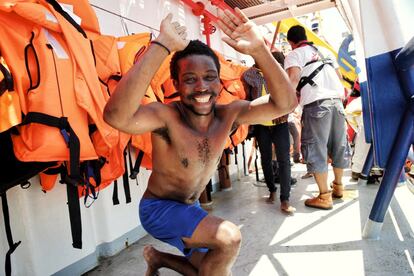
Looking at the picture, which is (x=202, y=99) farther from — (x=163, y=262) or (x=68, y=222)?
(x=68, y=222)

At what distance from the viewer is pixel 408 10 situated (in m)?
1.89

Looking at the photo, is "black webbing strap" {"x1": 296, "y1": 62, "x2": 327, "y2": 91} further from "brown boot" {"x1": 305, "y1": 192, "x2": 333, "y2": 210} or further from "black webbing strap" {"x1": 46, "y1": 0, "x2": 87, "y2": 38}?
"black webbing strap" {"x1": 46, "y1": 0, "x2": 87, "y2": 38}

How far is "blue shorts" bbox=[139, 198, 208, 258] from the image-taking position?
5.16 feet

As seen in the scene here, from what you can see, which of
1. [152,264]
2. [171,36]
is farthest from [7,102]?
[152,264]

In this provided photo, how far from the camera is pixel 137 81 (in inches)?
49.7

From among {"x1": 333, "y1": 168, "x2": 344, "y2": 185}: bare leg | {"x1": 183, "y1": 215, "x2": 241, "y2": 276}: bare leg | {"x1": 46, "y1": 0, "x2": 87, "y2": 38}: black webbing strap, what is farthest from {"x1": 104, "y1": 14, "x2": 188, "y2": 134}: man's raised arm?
{"x1": 333, "y1": 168, "x2": 344, "y2": 185}: bare leg

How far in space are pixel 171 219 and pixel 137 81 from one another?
0.74 m

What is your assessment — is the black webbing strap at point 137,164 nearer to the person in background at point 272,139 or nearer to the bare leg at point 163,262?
the bare leg at point 163,262

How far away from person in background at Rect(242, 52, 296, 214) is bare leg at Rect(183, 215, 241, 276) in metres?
1.75

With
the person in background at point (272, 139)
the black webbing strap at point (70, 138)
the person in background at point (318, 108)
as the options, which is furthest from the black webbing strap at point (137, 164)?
the person in background at point (318, 108)

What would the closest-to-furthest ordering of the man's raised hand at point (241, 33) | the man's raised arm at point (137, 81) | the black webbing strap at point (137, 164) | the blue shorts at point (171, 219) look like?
the man's raised arm at point (137, 81), the man's raised hand at point (241, 33), the blue shorts at point (171, 219), the black webbing strap at point (137, 164)

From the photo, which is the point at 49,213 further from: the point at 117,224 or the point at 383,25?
the point at 383,25

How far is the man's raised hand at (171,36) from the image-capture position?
132 centimetres

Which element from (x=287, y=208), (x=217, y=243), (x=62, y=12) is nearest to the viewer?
(x=217, y=243)
